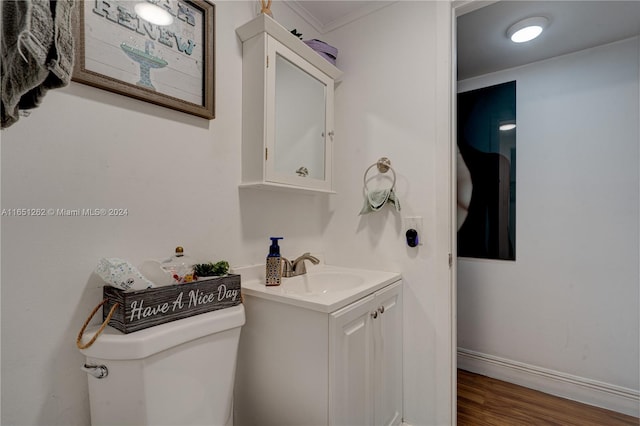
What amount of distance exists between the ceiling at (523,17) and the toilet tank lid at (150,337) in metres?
1.63

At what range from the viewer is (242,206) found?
132 cm

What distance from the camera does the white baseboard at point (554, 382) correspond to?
1.72 m

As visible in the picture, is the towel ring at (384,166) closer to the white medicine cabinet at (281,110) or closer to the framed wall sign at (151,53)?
the white medicine cabinet at (281,110)

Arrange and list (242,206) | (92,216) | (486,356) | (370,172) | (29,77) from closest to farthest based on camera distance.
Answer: (29,77) < (92,216) < (242,206) < (370,172) < (486,356)

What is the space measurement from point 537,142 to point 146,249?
238 cm

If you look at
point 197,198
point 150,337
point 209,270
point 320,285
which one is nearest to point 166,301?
point 150,337

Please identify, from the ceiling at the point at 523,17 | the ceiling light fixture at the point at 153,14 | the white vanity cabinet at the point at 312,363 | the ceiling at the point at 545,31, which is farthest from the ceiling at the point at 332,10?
the white vanity cabinet at the point at 312,363

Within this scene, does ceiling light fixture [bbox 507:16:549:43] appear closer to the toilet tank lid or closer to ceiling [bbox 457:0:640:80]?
ceiling [bbox 457:0:640:80]

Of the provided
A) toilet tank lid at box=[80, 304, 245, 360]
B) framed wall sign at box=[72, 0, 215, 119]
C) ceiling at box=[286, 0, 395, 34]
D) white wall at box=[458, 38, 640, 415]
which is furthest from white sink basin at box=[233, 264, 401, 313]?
ceiling at box=[286, 0, 395, 34]

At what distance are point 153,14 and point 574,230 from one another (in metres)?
2.50

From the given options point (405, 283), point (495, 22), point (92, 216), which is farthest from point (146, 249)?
point (495, 22)

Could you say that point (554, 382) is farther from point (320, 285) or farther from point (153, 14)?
Answer: point (153, 14)

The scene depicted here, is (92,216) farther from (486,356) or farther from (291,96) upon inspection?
(486,356)

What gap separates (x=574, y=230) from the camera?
1.89m
